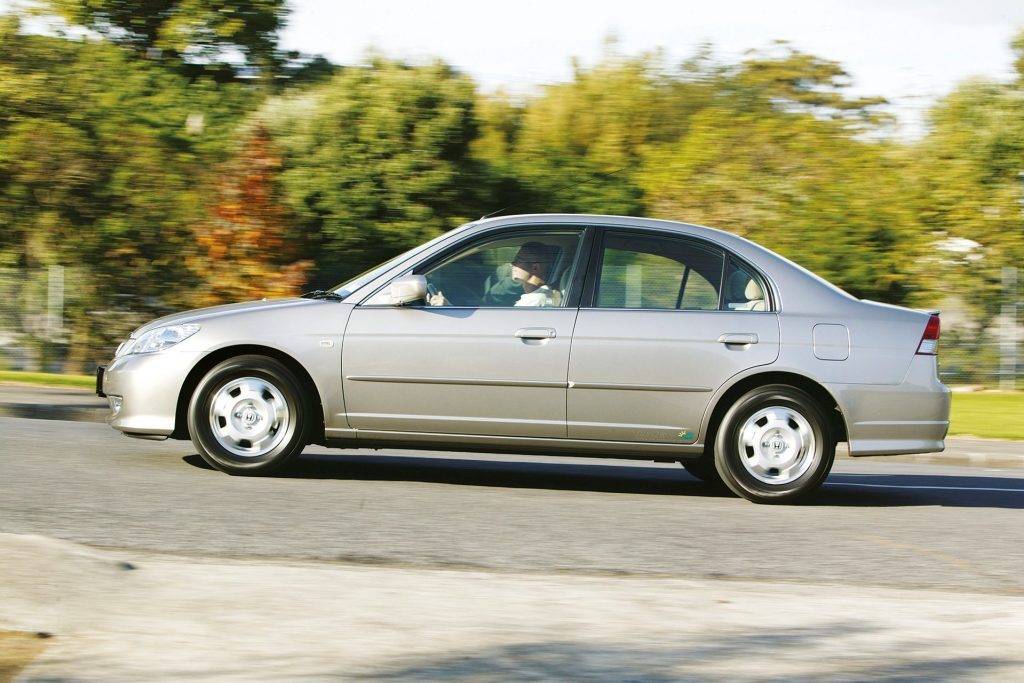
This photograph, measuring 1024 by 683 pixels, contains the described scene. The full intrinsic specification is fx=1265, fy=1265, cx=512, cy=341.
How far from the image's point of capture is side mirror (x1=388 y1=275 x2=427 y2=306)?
7.90m

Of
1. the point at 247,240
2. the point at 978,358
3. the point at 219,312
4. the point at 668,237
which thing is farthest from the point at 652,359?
the point at 978,358

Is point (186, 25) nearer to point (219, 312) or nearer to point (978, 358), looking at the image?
point (978, 358)

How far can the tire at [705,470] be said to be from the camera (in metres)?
8.82

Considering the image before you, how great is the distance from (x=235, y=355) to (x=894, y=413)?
13.7 feet

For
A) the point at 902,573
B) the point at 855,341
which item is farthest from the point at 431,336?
the point at 902,573

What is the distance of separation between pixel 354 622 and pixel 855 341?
14.5ft

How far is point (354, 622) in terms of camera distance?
4.62 metres

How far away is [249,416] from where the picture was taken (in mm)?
7945

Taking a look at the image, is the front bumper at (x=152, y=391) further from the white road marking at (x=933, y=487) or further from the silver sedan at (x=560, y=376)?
the white road marking at (x=933, y=487)

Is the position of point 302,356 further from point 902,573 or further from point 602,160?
point 602,160

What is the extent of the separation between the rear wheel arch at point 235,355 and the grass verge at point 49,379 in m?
8.55

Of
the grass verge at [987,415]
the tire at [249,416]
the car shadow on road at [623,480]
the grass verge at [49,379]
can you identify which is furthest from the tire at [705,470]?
the grass verge at [49,379]

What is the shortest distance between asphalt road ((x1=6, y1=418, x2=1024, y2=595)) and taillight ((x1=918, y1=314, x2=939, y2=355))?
1.05 metres

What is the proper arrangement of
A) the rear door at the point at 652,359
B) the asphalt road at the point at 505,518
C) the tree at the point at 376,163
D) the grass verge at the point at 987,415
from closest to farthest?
the asphalt road at the point at 505,518
the rear door at the point at 652,359
the grass verge at the point at 987,415
the tree at the point at 376,163
